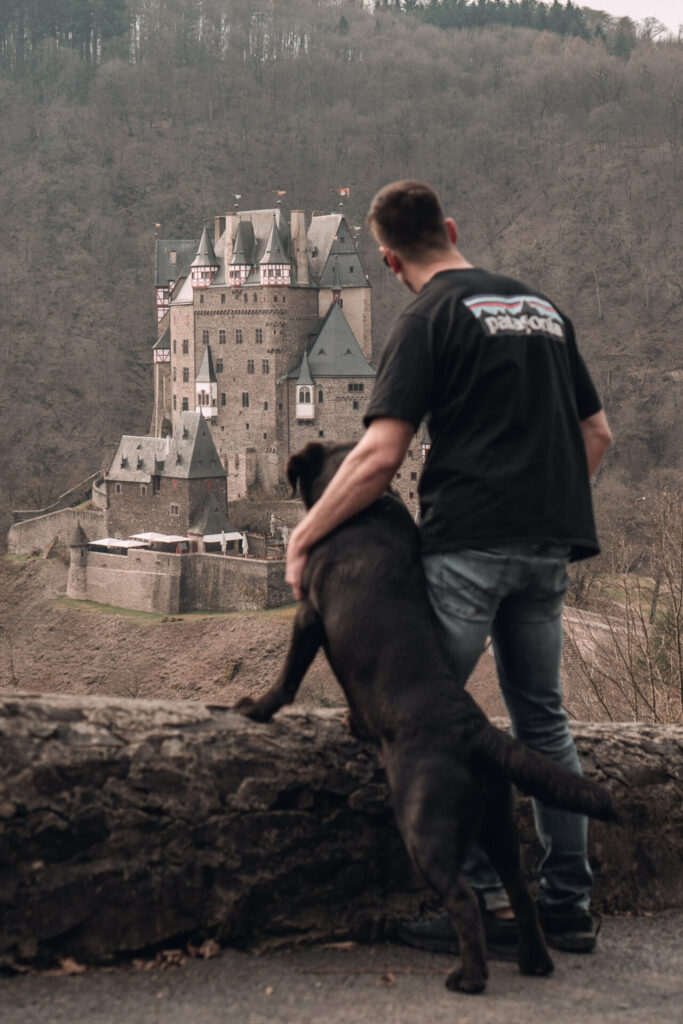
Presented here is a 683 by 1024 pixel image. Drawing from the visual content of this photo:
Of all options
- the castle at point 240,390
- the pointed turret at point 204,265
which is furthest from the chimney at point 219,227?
the pointed turret at point 204,265

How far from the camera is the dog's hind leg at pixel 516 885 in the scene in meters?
3.16

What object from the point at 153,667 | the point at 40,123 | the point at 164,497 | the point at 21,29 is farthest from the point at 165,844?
the point at 21,29

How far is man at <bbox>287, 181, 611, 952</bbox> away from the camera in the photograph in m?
3.16

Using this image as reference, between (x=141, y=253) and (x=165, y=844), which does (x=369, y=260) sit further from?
(x=165, y=844)

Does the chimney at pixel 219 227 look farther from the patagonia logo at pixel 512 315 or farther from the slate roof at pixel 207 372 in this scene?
the patagonia logo at pixel 512 315

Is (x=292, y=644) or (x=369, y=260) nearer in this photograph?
(x=292, y=644)

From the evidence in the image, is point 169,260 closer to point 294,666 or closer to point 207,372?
point 207,372

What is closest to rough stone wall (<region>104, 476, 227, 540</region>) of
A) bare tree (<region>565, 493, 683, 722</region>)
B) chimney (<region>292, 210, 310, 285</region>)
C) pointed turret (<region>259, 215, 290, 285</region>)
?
pointed turret (<region>259, 215, 290, 285</region>)

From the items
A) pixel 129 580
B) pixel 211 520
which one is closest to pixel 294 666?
pixel 129 580

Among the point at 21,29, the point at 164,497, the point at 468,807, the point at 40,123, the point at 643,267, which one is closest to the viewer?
the point at 468,807

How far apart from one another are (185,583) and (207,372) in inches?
505

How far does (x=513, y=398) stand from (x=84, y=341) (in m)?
76.6

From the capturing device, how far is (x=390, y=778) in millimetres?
3125

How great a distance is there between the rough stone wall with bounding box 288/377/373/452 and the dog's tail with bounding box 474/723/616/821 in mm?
48624
